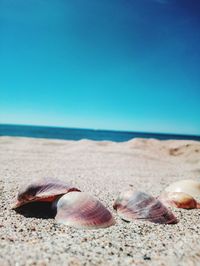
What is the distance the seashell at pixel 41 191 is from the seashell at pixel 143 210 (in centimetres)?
68

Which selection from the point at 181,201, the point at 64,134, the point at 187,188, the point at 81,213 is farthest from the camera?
the point at 64,134

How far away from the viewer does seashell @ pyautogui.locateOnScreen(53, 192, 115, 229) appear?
250cm

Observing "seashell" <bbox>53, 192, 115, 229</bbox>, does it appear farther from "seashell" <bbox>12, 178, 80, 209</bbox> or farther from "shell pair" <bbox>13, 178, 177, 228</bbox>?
"seashell" <bbox>12, 178, 80, 209</bbox>

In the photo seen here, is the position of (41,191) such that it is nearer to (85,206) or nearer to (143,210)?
(85,206)

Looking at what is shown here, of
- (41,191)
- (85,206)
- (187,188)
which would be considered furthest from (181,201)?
(41,191)

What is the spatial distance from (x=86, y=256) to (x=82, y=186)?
277 centimetres

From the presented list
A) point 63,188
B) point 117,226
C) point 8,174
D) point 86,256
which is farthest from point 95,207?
point 8,174

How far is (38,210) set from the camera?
296 cm

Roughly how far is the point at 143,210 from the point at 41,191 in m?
1.16

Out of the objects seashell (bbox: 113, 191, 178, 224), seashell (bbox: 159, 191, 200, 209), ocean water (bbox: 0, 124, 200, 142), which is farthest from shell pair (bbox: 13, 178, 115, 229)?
ocean water (bbox: 0, 124, 200, 142)

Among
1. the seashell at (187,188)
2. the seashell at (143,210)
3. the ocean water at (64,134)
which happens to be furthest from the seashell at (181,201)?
the ocean water at (64,134)

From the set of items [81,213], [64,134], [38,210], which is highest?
[81,213]

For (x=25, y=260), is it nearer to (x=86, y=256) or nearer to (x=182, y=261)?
(x=86, y=256)

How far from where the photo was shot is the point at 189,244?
2.24m
